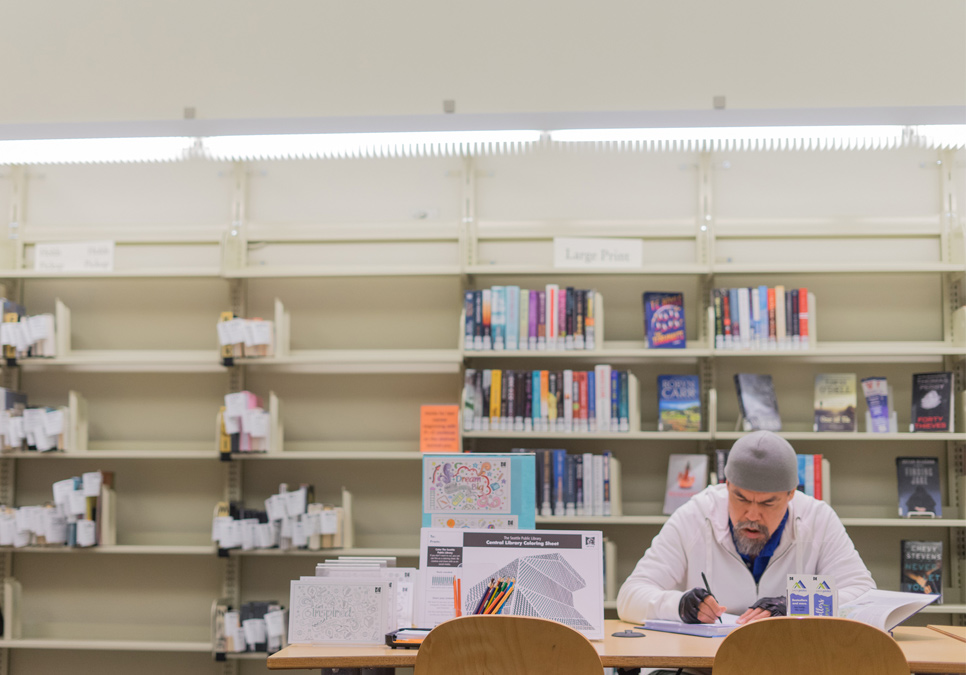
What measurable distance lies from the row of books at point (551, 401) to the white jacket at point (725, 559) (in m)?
1.03

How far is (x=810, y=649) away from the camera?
191 cm

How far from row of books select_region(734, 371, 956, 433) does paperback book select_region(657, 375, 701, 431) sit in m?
0.22

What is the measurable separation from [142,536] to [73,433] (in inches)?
25.9

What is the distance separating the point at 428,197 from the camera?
4684 millimetres

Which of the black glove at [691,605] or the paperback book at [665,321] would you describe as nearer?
the black glove at [691,605]

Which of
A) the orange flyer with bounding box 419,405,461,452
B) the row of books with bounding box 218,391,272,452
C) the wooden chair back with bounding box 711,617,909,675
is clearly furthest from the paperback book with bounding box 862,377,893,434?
the row of books with bounding box 218,391,272,452

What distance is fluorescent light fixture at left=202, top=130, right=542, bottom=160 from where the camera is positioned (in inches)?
132

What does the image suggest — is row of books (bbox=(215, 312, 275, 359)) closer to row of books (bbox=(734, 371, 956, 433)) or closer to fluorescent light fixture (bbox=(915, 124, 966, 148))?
row of books (bbox=(734, 371, 956, 433))

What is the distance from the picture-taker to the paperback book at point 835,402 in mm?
4211

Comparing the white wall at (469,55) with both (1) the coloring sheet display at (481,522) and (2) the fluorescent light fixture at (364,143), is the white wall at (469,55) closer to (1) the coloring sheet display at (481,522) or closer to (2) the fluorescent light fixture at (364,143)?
(2) the fluorescent light fixture at (364,143)

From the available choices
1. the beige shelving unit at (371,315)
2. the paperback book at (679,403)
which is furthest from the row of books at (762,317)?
the paperback book at (679,403)

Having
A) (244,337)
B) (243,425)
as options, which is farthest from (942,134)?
(243,425)

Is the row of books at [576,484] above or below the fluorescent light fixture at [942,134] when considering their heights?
below

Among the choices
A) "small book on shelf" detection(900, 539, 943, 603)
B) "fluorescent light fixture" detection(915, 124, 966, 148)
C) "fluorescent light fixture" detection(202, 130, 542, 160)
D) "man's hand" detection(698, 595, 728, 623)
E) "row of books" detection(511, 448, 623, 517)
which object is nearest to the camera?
"man's hand" detection(698, 595, 728, 623)
